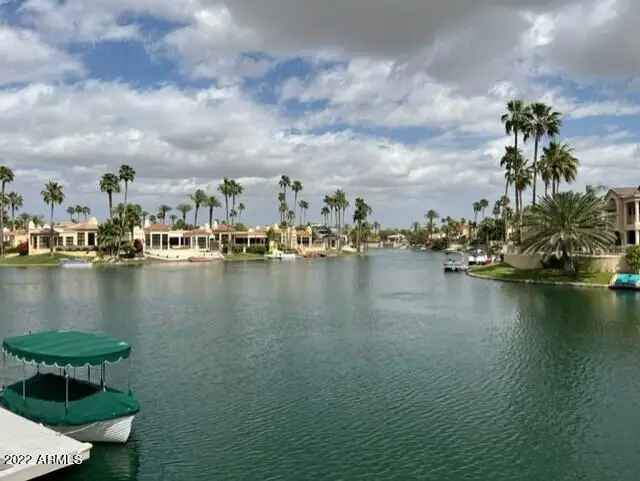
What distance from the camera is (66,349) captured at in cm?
2103

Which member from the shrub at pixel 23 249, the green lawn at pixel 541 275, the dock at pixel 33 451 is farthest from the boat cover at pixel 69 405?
the shrub at pixel 23 249

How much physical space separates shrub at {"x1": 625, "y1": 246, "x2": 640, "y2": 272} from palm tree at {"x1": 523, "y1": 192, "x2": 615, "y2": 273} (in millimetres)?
2380

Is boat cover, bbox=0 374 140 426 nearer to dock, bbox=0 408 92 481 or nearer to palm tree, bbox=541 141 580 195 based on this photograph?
dock, bbox=0 408 92 481

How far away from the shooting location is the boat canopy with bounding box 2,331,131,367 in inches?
794

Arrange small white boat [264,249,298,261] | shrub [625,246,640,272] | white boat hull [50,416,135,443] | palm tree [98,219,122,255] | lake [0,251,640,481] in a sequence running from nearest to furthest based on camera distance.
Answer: lake [0,251,640,481]
white boat hull [50,416,135,443]
shrub [625,246,640,272]
palm tree [98,219,122,255]
small white boat [264,249,298,261]

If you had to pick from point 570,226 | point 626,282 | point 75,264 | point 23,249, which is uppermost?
point 570,226

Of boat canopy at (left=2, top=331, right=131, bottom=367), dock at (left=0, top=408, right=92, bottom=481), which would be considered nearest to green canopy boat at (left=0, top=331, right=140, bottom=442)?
boat canopy at (left=2, top=331, right=131, bottom=367)

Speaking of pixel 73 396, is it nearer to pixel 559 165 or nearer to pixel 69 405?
pixel 69 405

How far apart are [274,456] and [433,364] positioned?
48.7 feet

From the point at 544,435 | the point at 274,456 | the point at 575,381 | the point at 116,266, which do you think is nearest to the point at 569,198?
the point at 575,381

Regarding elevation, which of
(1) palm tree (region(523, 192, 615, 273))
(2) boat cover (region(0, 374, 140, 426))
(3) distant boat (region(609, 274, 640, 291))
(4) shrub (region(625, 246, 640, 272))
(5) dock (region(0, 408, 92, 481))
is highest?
(1) palm tree (region(523, 192, 615, 273))

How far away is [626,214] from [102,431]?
80012mm

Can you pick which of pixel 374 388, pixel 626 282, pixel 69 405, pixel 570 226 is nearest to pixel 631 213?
pixel 570 226

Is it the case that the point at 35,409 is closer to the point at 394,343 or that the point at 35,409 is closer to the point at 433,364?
the point at 433,364
